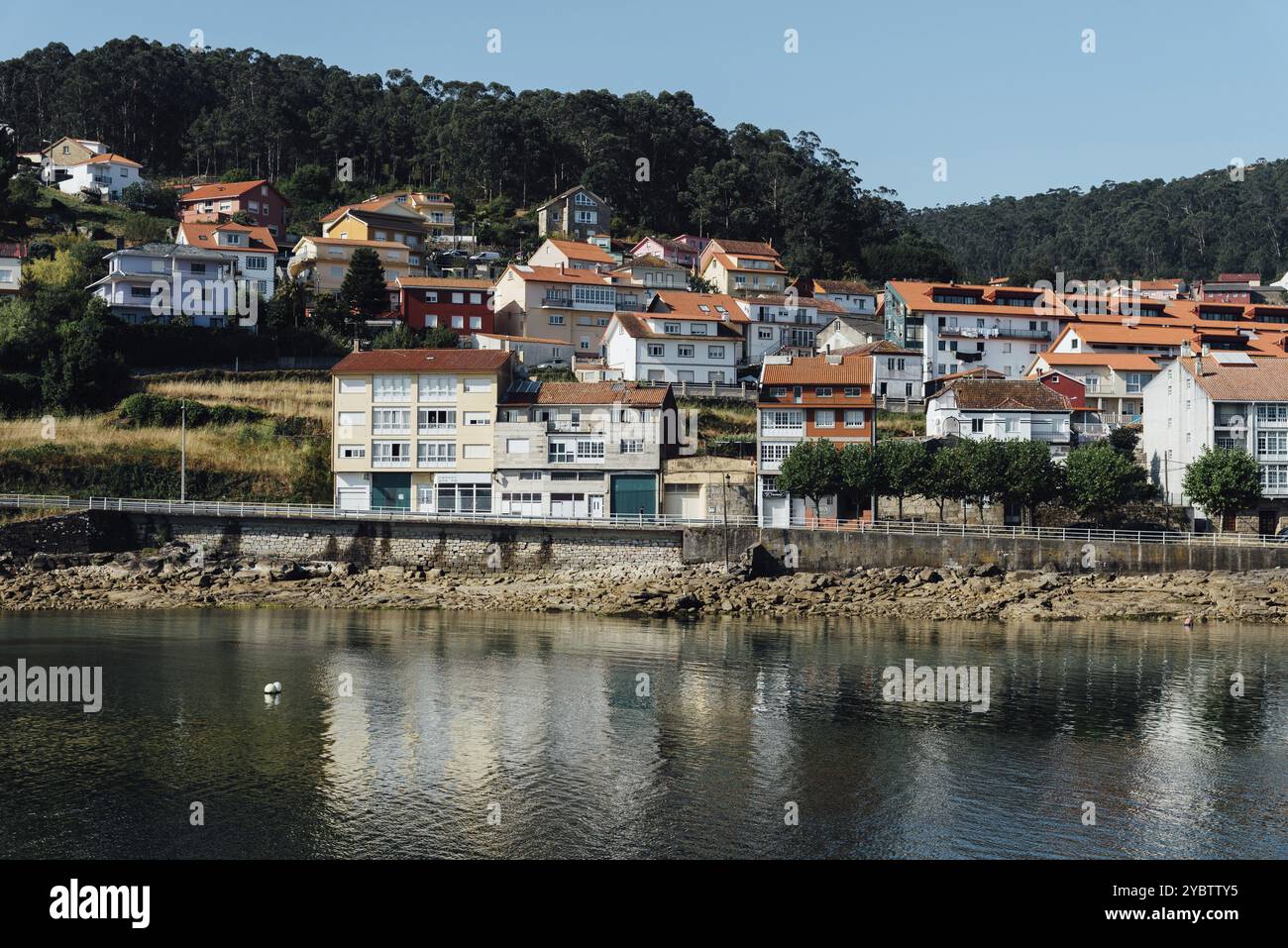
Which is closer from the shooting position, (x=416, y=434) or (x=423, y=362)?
(x=416, y=434)

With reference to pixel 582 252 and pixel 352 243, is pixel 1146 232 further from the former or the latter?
pixel 352 243

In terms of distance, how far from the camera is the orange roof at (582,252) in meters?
92.5

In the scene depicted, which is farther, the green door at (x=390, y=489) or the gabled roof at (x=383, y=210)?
the gabled roof at (x=383, y=210)

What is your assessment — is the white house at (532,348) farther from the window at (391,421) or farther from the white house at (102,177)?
the white house at (102,177)

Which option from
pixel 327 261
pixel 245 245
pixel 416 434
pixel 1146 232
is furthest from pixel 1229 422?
pixel 1146 232

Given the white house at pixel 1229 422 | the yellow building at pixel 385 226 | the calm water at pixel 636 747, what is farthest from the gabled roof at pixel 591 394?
the yellow building at pixel 385 226

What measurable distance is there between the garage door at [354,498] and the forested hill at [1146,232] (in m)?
99.4

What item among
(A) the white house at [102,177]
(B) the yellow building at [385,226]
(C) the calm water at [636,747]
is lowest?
(C) the calm water at [636,747]

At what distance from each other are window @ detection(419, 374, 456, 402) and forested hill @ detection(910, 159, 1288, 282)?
9577cm

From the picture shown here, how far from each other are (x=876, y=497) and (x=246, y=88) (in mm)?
98726

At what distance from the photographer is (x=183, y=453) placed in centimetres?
Result: 6091

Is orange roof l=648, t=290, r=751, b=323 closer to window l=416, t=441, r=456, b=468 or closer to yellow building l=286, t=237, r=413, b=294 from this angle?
yellow building l=286, t=237, r=413, b=294

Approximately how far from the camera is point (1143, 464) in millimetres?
66750

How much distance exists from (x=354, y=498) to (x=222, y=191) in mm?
53993
